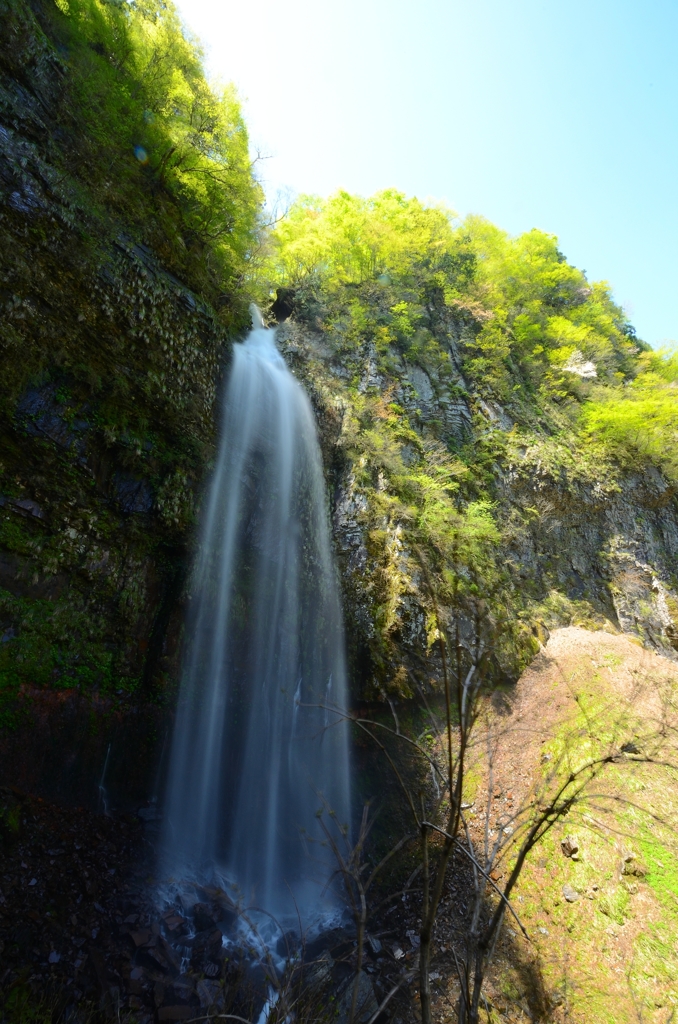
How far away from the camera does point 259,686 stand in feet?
34.0

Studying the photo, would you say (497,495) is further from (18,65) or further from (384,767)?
(18,65)

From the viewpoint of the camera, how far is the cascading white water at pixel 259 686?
30.1 feet

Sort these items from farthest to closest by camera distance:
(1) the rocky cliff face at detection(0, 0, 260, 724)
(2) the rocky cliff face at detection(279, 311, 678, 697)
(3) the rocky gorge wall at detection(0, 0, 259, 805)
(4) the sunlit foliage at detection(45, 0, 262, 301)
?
1. (2) the rocky cliff face at detection(279, 311, 678, 697)
2. (4) the sunlit foliage at detection(45, 0, 262, 301)
3. (1) the rocky cliff face at detection(0, 0, 260, 724)
4. (3) the rocky gorge wall at detection(0, 0, 259, 805)

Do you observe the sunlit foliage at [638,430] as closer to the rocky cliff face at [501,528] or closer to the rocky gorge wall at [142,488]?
the rocky cliff face at [501,528]

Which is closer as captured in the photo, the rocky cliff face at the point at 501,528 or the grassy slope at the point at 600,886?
the grassy slope at the point at 600,886

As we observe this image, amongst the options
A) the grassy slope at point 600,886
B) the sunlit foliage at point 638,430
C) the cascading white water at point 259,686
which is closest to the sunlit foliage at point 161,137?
the cascading white water at point 259,686

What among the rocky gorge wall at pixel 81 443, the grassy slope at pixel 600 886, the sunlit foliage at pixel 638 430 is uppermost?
the sunlit foliage at pixel 638 430

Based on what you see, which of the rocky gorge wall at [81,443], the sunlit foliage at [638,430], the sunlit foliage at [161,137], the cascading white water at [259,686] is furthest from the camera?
the sunlit foliage at [638,430]

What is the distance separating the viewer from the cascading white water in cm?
916

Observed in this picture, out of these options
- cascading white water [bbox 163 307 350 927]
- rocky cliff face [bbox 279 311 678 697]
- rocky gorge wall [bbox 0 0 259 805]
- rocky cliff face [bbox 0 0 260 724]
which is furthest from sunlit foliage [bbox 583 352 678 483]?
rocky gorge wall [bbox 0 0 259 805]

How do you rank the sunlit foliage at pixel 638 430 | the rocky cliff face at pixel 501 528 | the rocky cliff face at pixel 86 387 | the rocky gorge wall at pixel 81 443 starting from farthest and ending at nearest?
the sunlit foliage at pixel 638 430 < the rocky cliff face at pixel 501 528 < the rocky cliff face at pixel 86 387 < the rocky gorge wall at pixel 81 443

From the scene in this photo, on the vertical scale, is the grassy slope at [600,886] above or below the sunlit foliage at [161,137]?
below

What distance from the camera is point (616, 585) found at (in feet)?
51.4

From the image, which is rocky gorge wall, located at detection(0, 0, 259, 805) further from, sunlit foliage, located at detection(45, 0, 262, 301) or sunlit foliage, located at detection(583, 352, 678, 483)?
sunlit foliage, located at detection(583, 352, 678, 483)
